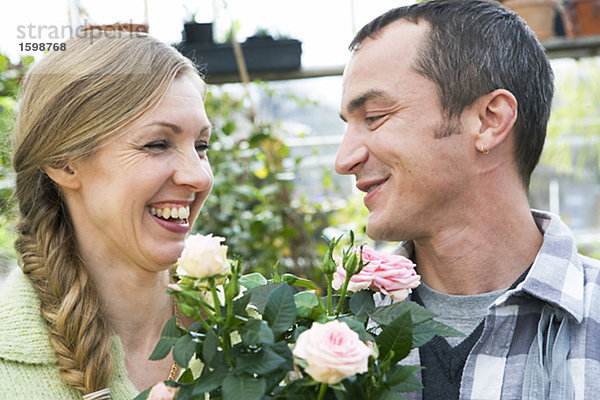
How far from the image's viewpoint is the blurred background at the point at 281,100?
2770 millimetres

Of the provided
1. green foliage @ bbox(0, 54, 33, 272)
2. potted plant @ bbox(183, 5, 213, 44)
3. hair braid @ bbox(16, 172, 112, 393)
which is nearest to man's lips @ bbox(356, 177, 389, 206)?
hair braid @ bbox(16, 172, 112, 393)

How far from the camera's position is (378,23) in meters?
1.55

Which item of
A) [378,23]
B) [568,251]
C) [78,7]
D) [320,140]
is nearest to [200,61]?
[78,7]

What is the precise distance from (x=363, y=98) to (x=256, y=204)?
1664 mm

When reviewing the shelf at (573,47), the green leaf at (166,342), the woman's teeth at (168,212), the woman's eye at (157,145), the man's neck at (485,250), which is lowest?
the man's neck at (485,250)

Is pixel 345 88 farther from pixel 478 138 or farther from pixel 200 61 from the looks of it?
pixel 200 61

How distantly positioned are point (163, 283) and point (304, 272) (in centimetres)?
149

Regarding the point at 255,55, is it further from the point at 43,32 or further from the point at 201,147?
the point at 201,147

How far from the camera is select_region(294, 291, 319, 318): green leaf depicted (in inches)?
39.6

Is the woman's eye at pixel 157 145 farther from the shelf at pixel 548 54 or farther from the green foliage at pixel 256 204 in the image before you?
the shelf at pixel 548 54

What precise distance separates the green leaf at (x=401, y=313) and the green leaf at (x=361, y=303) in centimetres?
1

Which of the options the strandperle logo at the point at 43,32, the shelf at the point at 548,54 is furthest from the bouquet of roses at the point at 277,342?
the shelf at the point at 548,54

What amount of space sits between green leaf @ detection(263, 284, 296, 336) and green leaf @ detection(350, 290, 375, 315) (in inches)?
5.6

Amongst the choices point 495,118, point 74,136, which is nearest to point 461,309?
point 495,118
